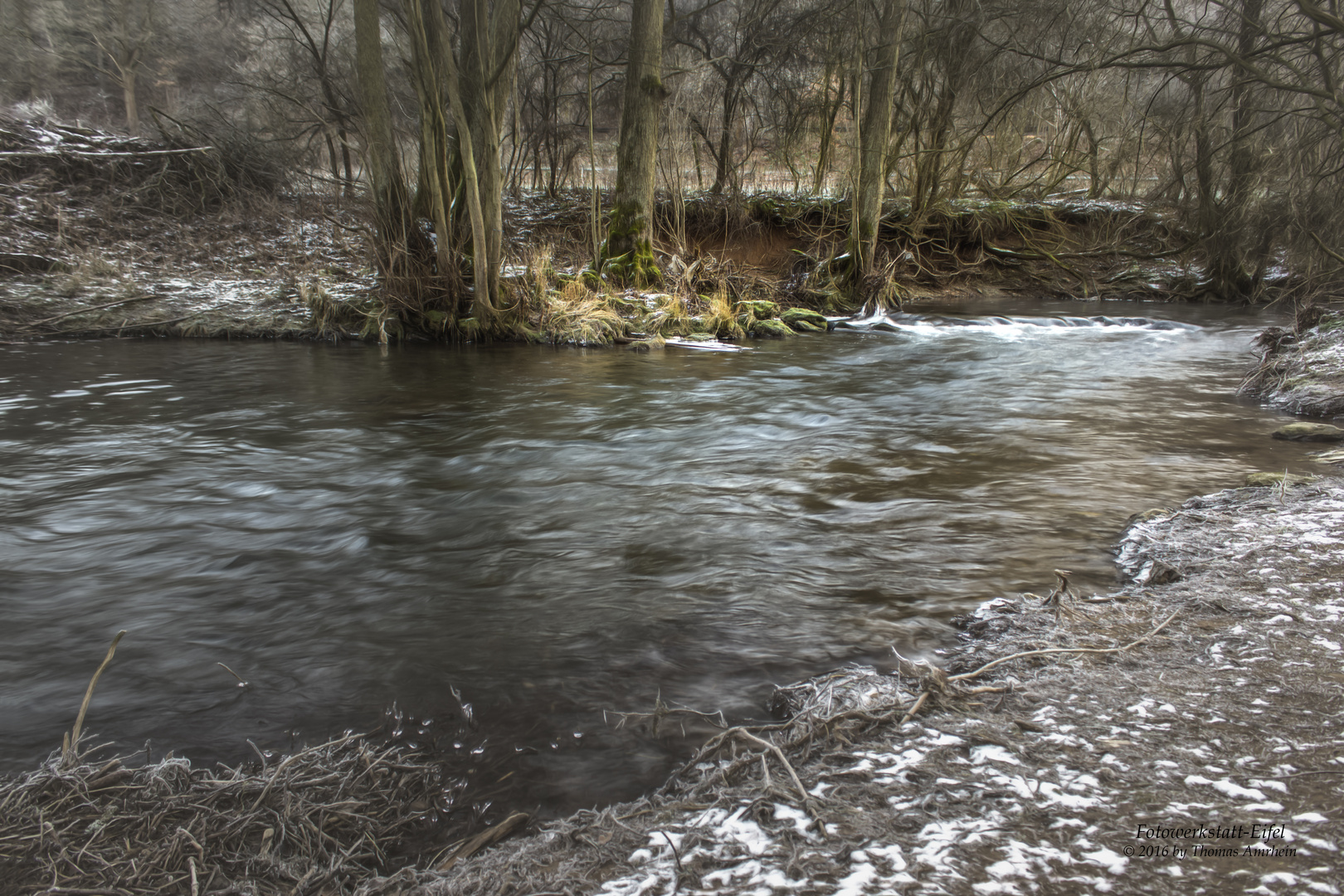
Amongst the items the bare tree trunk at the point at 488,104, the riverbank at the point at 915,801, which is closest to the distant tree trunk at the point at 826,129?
the bare tree trunk at the point at 488,104

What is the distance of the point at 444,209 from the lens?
11.0 m

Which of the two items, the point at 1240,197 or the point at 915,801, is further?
the point at 1240,197

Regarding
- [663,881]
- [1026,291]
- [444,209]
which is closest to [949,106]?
[1026,291]

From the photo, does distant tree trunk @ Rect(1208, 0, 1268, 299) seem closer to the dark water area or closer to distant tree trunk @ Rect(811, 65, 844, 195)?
the dark water area

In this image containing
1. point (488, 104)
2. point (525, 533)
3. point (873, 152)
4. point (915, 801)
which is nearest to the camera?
point (915, 801)

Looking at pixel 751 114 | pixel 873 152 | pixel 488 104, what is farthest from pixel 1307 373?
pixel 751 114

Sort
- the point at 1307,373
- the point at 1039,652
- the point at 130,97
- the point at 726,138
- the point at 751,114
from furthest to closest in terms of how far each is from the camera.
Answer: the point at 130,97 → the point at 751,114 → the point at 726,138 → the point at 1307,373 → the point at 1039,652

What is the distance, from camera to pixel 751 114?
67.8ft

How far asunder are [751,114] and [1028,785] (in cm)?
2139

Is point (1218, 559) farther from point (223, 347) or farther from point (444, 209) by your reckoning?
point (223, 347)

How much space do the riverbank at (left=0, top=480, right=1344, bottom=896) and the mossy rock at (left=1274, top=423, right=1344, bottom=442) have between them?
4498 millimetres

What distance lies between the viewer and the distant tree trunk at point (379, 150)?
428 inches

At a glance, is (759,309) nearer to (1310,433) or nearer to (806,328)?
(806,328)

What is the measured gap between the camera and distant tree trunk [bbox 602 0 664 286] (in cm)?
1320
